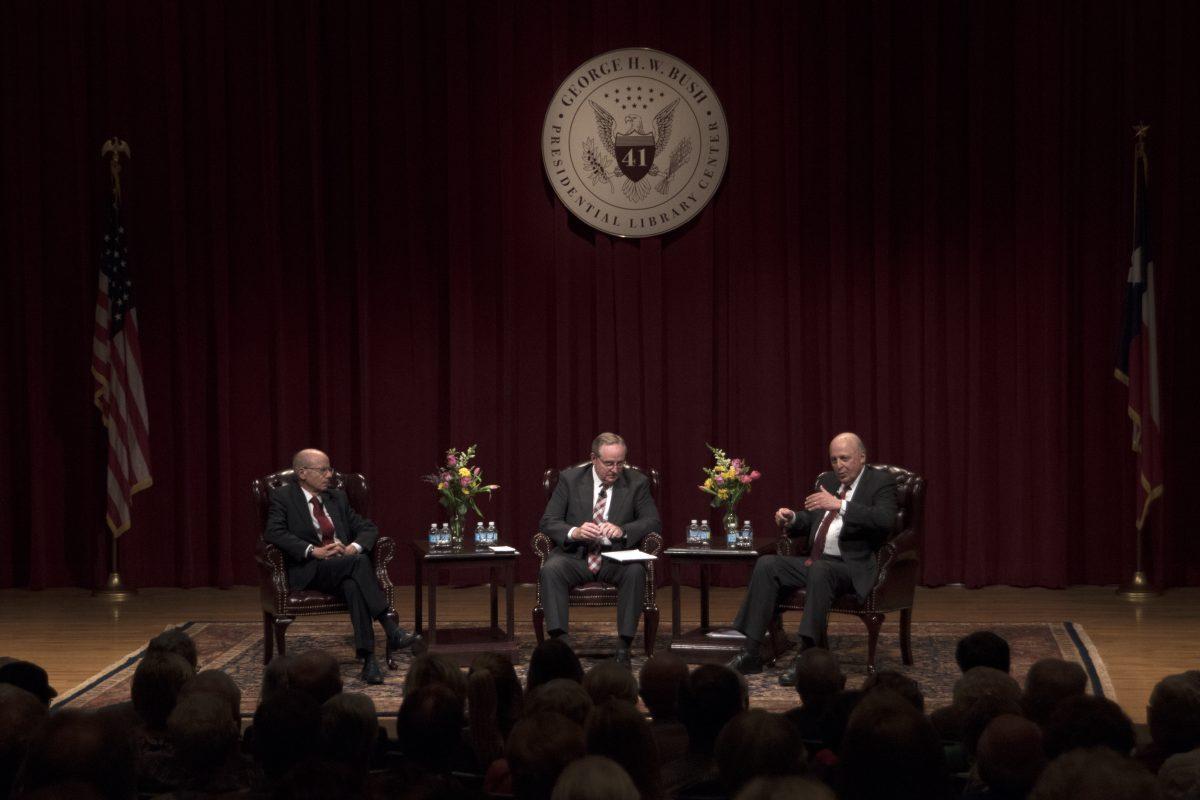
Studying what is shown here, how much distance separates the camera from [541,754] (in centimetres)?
268

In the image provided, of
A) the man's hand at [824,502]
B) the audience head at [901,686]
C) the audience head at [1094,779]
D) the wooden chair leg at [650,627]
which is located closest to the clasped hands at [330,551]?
the wooden chair leg at [650,627]

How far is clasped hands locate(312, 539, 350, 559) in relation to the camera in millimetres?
6754

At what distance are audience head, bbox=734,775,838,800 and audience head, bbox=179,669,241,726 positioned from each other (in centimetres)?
134

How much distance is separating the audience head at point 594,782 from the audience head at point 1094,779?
2.16 ft

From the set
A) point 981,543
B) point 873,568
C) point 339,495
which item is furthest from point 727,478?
point 981,543

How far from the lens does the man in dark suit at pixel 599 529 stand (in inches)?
268

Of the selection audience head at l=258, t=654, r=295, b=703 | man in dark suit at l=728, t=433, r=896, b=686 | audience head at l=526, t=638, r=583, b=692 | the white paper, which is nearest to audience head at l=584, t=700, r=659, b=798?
audience head at l=526, t=638, r=583, b=692

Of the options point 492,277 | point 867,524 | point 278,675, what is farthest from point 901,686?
point 492,277

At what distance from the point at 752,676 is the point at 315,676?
332 cm

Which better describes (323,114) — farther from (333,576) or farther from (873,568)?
(873,568)

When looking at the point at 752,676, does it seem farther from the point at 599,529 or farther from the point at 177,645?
the point at 177,645

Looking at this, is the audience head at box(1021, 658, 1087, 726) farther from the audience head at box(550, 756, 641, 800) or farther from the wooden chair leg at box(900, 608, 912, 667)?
the wooden chair leg at box(900, 608, 912, 667)

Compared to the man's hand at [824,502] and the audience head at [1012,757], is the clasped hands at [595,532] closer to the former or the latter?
the man's hand at [824,502]

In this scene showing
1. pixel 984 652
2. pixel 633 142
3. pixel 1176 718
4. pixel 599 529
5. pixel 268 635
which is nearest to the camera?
pixel 1176 718
